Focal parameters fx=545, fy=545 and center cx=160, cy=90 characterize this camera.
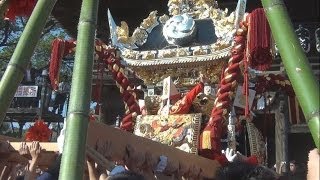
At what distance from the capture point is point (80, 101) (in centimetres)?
204

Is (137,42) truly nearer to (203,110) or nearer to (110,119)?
(203,110)

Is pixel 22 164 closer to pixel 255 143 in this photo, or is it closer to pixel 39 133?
pixel 39 133

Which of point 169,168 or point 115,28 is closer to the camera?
point 169,168

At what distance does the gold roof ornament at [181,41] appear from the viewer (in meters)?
6.61

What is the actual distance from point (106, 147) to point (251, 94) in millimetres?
3182

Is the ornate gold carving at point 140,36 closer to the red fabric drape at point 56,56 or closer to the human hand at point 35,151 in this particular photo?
the red fabric drape at point 56,56

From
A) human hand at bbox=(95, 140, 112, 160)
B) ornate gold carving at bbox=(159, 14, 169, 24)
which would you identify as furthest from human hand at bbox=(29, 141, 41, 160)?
ornate gold carving at bbox=(159, 14, 169, 24)

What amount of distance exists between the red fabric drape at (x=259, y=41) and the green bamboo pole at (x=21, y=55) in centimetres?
374

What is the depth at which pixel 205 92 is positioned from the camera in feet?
21.5

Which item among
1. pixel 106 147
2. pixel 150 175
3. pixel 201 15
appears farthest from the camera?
pixel 201 15

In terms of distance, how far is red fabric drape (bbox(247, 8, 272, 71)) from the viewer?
18.9 ft

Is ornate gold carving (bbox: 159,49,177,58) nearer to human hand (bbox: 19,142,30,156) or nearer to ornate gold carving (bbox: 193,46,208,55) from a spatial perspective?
ornate gold carving (bbox: 193,46,208,55)

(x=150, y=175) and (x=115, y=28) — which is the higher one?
(x=115, y=28)

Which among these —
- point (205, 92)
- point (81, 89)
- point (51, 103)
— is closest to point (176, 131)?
point (205, 92)
